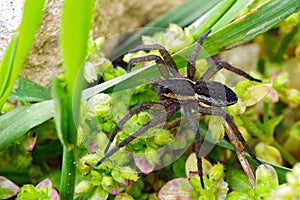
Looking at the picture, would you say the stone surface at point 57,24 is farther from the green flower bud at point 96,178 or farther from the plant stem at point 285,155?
the plant stem at point 285,155

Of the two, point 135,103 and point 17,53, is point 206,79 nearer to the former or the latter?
point 135,103

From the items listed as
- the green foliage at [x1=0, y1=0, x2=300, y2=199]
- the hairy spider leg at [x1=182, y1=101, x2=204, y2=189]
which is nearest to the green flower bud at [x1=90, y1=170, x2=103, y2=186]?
the green foliage at [x1=0, y1=0, x2=300, y2=199]

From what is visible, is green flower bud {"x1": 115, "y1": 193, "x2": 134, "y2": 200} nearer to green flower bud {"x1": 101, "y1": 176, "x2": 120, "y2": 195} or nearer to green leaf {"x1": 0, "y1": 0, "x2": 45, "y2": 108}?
green flower bud {"x1": 101, "y1": 176, "x2": 120, "y2": 195}

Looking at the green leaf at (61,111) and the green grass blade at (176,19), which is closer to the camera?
the green leaf at (61,111)

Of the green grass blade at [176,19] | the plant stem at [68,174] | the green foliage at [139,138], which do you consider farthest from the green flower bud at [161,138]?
the green grass blade at [176,19]

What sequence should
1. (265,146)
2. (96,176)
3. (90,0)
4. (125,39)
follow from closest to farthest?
(90,0) < (96,176) < (265,146) < (125,39)

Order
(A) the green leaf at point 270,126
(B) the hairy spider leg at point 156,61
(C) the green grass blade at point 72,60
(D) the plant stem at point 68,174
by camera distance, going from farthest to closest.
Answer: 1. (A) the green leaf at point 270,126
2. (B) the hairy spider leg at point 156,61
3. (D) the plant stem at point 68,174
4. (C) the green grass blade at point 72,60

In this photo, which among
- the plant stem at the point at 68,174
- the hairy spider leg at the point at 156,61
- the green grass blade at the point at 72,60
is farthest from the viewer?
the hairy spider leg at the point at 156,61

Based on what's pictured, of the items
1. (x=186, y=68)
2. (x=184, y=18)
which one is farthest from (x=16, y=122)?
(x=184, y=18)
